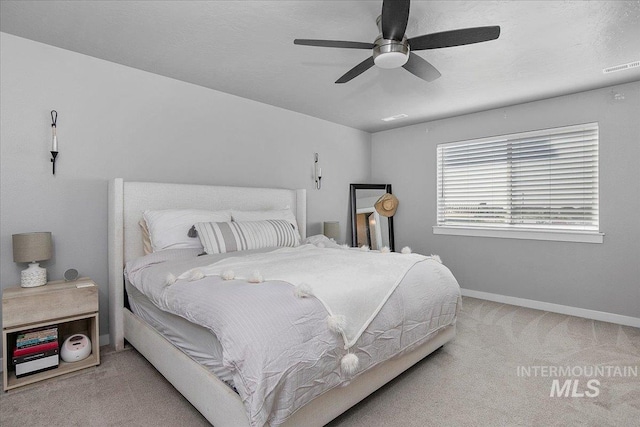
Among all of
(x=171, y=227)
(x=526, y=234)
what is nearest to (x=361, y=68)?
(x=171, y=227)

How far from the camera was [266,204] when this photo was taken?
3869 mm

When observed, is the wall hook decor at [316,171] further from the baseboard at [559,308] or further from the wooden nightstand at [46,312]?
the wooden nightstand at [46,312]

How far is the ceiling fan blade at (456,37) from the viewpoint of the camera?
177 centimetres

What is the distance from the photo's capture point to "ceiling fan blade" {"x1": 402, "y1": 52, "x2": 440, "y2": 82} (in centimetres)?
219

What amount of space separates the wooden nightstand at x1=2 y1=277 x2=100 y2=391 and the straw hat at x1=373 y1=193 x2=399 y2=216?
3.80 metres

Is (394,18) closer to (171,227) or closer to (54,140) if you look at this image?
(171,227)

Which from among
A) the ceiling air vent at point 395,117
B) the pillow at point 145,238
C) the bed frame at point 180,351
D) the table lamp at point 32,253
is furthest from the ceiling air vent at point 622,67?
the table lamp at point 32,253

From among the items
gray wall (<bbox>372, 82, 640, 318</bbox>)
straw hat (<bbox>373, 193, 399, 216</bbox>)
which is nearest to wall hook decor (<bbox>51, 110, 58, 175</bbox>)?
straw hat (<bbox>373, 193, 399, 216</bbox>)

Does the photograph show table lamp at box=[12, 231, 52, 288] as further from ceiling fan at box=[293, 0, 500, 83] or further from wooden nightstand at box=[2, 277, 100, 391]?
ceiling fan at box=[293, 0, 500, 83]

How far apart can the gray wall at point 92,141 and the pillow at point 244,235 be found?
2.69 ft

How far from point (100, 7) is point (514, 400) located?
3.51 meters

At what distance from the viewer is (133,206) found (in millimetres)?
2859

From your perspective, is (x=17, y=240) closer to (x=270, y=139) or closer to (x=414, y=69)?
(x=270, y=139)

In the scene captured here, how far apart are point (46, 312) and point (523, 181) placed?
4.72 metres
